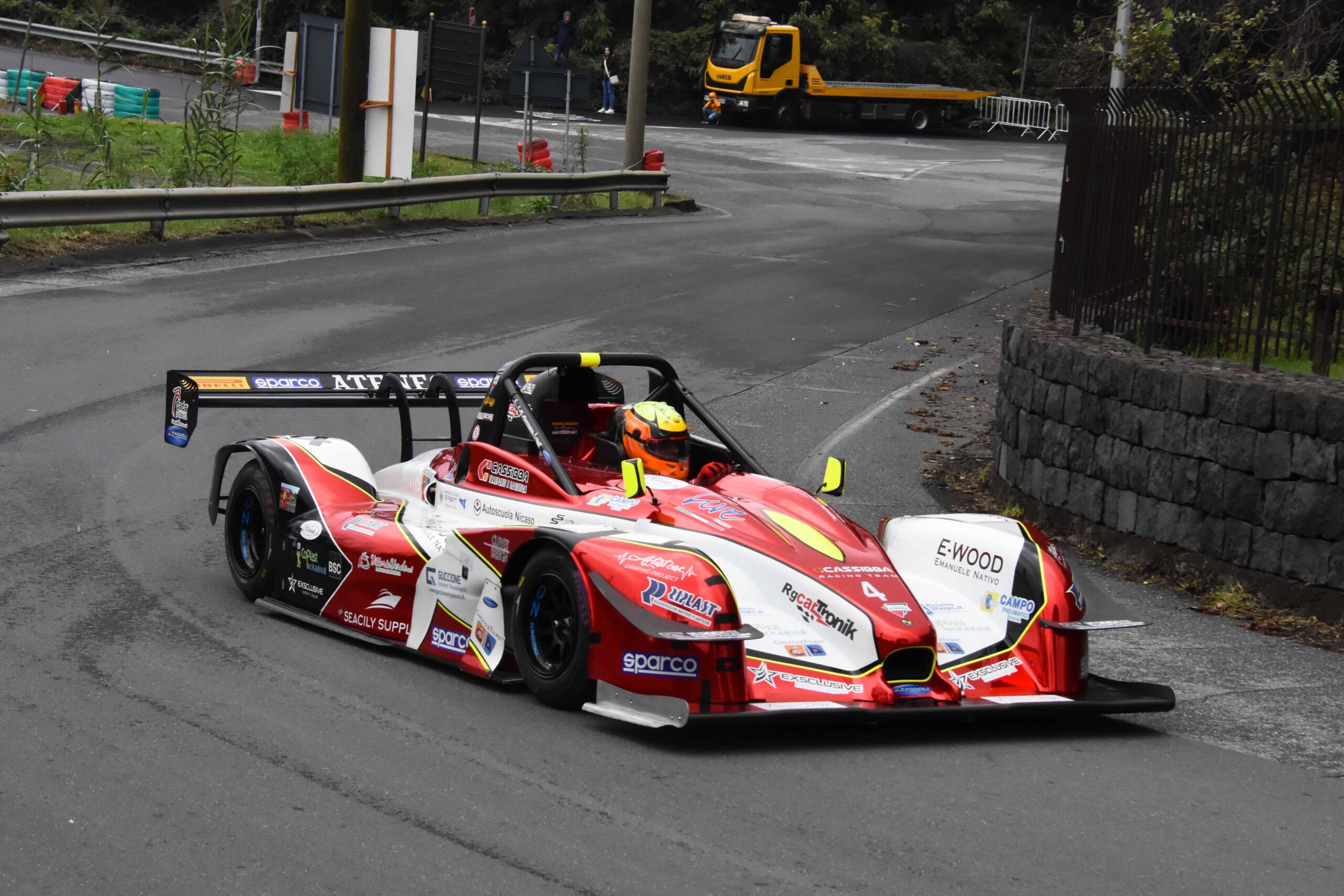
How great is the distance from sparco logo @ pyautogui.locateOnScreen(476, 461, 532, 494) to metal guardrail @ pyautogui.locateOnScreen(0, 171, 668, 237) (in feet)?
31.8

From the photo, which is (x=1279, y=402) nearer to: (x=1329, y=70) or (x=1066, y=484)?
(x=1066, y=484)

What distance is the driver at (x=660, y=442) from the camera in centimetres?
764

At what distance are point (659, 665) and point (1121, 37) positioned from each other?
11.5 m

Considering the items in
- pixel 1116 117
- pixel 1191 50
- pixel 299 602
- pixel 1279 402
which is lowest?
pixel 299 602

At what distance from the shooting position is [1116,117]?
1111 centimetres

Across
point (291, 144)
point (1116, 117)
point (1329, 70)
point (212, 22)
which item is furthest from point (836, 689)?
point (212, 22)

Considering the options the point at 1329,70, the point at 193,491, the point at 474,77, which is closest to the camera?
the point at 193,491

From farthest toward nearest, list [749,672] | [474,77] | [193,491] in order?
[474,77]
[193,491]
[749,672]

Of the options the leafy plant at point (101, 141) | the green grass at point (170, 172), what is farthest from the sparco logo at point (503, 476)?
the leafy plant at point (101, 141)

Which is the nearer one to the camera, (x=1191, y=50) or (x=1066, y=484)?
(x=1066, y=484)

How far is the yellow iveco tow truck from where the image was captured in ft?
147

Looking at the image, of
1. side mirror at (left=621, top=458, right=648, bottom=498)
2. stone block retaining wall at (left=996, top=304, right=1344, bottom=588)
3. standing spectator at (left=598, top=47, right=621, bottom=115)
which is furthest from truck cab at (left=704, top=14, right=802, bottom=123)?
side mirror at (left=621, top=458, right=648, bottom=498)

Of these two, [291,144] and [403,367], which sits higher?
[291,144]

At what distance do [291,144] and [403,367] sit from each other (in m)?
11.4
